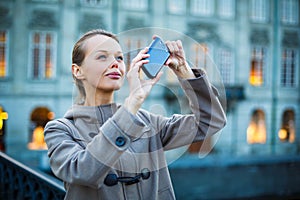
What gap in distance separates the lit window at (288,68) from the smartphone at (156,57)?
55.3ft

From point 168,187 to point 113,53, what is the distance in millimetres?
425

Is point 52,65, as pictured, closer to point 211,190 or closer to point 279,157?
point 211,190

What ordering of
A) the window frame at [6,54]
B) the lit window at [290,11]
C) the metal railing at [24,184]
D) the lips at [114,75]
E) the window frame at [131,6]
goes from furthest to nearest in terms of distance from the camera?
the lit window at [290,11] < the window frame at [131,6] < the window frame at [6,54] < the metal railing at [24,184] < the lips at [114,75]

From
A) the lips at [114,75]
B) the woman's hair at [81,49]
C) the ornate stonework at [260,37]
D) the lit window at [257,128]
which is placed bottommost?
the lit window at [257,128]

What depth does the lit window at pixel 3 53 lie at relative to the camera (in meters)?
13.3

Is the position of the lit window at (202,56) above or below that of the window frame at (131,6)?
below

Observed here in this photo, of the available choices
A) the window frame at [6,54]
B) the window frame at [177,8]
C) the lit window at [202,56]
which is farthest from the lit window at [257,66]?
the lit window at [202,56]

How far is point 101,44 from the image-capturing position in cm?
121

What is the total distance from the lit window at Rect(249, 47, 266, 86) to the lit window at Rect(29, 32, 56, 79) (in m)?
7.41

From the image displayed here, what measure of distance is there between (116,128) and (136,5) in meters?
14.0

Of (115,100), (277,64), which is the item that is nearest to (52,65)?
(277,64)

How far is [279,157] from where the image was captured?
582 inches

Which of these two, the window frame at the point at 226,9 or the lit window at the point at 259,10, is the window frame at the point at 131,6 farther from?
the lit window at the point at 259,10

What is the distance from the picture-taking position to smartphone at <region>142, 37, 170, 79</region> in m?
1.08
